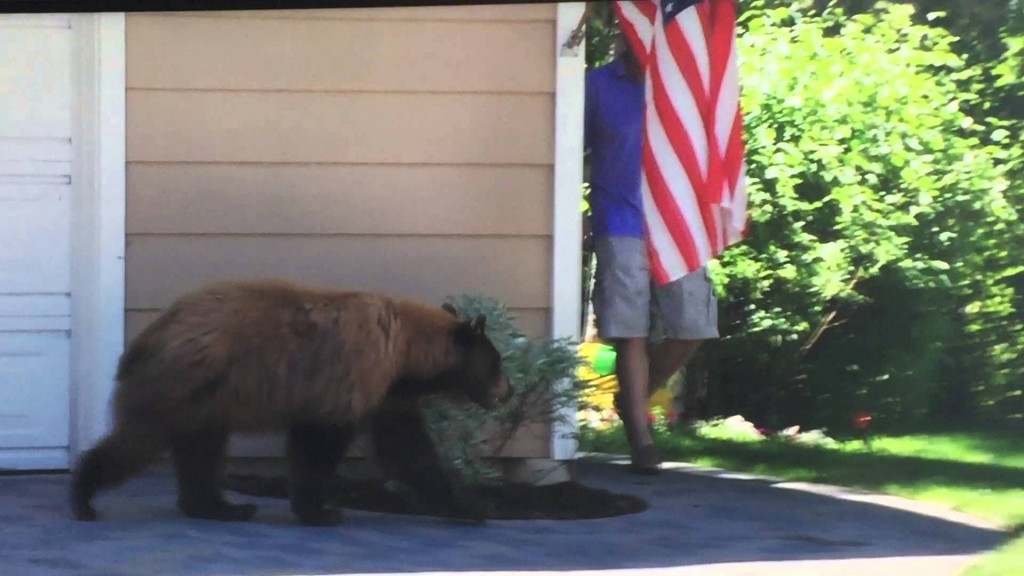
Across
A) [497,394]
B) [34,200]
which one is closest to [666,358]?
[497,394]

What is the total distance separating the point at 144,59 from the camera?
6.33 metres

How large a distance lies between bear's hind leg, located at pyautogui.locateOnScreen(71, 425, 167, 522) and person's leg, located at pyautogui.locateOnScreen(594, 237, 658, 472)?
2207mm

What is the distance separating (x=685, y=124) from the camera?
6621 millimetres

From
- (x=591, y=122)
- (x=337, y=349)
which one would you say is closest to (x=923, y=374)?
(x=591, y=122)

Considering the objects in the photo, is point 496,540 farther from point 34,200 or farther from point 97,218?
point 34,200

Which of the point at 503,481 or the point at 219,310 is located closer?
the point at 219,310

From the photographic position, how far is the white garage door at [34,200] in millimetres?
6391

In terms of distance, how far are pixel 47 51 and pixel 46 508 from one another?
198cm

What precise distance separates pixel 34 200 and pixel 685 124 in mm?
2824

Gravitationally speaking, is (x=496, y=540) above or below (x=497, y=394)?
below

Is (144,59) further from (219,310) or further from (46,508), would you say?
(46,508)

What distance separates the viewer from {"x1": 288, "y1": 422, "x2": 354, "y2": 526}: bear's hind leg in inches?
216

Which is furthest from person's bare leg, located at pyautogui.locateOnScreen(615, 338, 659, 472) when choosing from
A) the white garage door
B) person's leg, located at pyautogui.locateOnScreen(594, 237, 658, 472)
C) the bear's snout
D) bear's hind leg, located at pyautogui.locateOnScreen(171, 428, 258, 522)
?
the white garage door

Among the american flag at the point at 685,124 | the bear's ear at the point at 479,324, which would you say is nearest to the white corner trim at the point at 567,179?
the american flag at the point at 685,124
